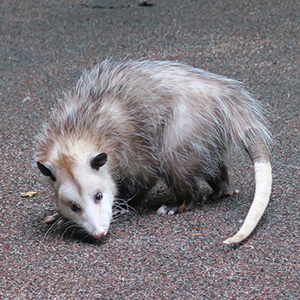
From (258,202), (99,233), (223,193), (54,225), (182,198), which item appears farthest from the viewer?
(223,193)

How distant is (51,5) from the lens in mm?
7238

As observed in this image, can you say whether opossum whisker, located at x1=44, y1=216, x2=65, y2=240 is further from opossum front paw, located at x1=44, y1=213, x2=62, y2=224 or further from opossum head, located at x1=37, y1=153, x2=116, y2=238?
opossum head, located at x1=37, y1=153, x2=116, y2=238

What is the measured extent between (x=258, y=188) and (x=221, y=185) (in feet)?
1.43

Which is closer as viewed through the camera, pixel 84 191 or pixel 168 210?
pixel 84 191

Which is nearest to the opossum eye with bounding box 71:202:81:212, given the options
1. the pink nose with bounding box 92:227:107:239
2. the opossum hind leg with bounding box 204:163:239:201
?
the pink nose with bounding box 92:227:107:239

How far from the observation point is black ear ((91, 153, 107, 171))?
2783 mm

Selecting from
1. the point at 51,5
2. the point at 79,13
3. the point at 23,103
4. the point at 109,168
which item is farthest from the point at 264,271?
the point at 51,5

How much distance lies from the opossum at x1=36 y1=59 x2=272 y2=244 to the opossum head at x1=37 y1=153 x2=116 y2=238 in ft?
0.05

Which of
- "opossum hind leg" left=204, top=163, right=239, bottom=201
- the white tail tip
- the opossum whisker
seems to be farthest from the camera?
"opossum hind leg" left=204, top=163, right=239, bottom=201

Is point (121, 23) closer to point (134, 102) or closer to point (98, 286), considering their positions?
point (134, 102)

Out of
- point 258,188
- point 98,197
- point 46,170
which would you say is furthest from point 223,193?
point 46,170

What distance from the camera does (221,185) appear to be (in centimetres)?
327

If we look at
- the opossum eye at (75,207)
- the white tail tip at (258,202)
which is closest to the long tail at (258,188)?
the white tail tip at (258,202)

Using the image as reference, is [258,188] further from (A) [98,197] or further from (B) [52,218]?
(B) [52,218]
